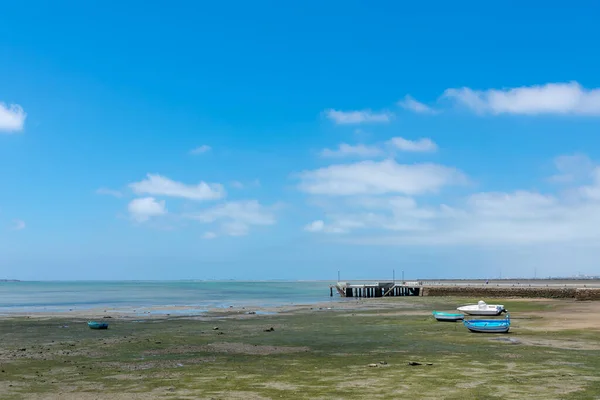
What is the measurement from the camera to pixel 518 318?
51.2 metres

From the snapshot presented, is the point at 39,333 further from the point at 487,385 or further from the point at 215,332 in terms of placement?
the point at 487,385

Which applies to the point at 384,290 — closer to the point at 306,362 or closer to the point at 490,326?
the point at 490,326

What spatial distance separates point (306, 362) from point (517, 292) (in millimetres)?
72483

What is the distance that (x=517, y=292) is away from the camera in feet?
299

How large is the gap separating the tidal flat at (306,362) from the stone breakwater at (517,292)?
119 ft

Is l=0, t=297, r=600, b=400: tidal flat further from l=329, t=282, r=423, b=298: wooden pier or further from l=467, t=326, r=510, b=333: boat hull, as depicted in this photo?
l=329, t=282, r=423, b=298: wooden pier

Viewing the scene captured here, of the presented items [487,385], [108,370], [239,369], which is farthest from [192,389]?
[487,385]

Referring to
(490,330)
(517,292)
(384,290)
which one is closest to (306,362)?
(490,330)

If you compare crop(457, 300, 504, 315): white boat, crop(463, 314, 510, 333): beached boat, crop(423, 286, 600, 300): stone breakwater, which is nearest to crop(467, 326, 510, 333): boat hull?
crop(463, 314, 510, 333): beached boat

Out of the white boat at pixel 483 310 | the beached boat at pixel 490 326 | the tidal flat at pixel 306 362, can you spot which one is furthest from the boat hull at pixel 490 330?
the white boat at pixel 483 310

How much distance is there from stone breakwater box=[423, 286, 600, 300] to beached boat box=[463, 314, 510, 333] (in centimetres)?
4740

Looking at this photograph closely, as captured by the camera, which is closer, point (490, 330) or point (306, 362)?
point (306, 362)

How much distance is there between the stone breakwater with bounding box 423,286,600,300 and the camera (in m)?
79.0

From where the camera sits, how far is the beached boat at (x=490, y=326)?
38000 mm
